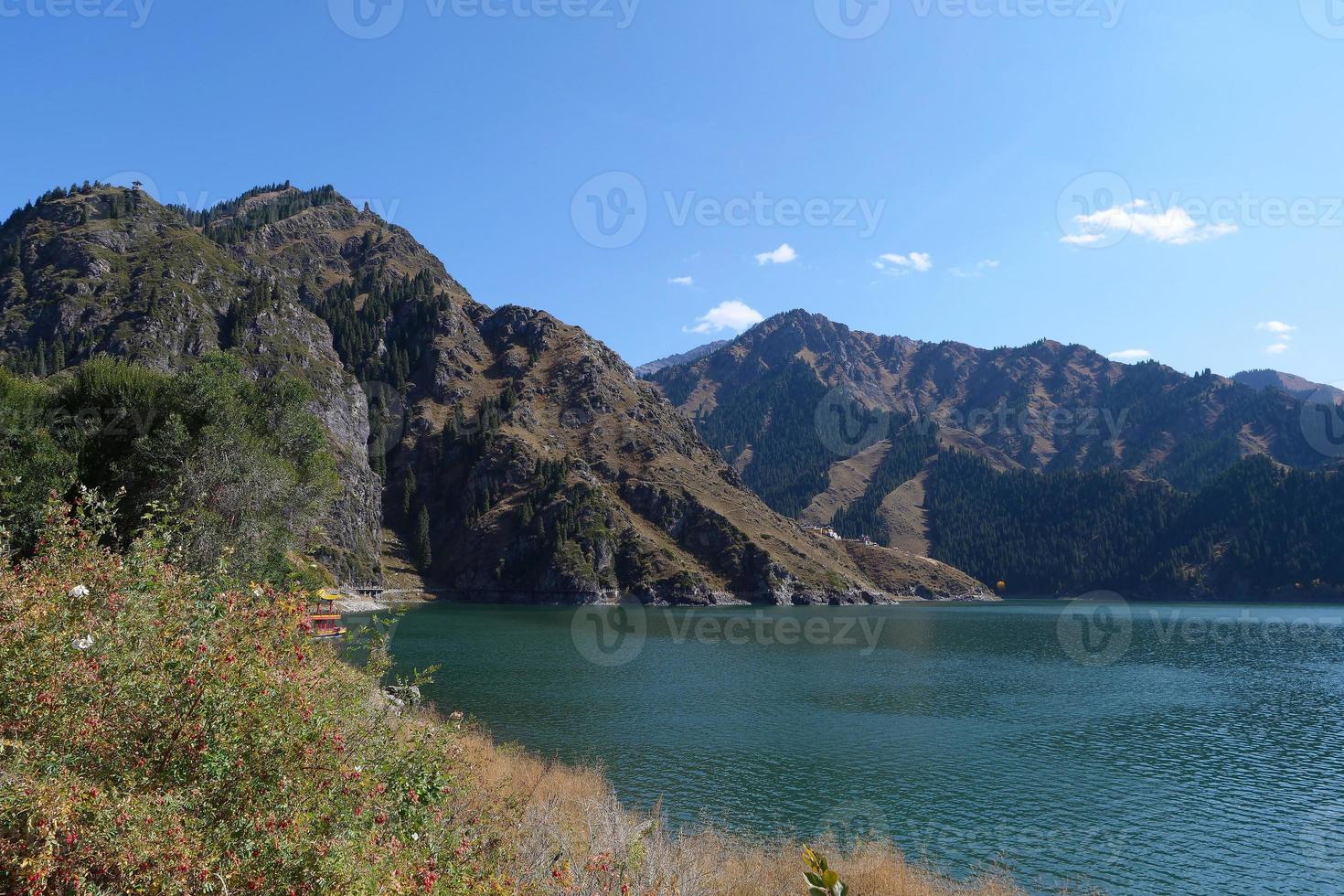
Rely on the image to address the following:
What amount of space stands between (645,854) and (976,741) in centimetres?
3799

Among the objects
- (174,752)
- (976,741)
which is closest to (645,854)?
(174,752)

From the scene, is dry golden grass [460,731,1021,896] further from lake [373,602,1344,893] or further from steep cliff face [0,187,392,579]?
steep cliff face [0,187,392,579]

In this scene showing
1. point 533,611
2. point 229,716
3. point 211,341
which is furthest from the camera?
point 211,341

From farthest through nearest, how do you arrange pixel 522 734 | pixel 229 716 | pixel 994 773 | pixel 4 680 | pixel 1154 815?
pixel 522 734 → pixel 994 773 → pixel 1154 815 → pixel 229 716 → pixel 4 680

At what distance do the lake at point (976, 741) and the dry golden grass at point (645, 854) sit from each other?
4.07m

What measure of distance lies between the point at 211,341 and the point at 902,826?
19431 centimetres

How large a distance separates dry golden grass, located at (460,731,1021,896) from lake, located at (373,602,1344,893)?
407 centimetres

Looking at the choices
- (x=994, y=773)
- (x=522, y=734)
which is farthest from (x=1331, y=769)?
(x=522, y=734)

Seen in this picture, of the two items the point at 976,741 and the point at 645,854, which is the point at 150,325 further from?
the point at 645,854

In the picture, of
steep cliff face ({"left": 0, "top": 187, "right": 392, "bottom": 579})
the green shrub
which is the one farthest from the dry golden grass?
steep cliff face ({"left": 0, "top": 187, "right": 392, "bottom": 579})

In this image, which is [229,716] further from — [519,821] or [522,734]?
[522,734]

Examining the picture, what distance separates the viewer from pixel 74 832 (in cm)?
697

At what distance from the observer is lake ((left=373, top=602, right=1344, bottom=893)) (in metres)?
30.0

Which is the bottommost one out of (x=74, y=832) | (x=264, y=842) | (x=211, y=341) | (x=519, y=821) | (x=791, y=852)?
(x=791, y=852)
